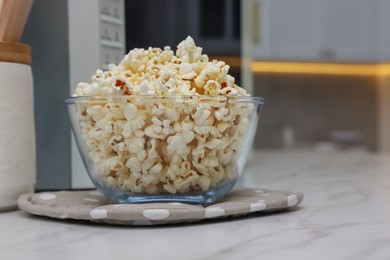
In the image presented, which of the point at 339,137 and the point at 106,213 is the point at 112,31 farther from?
the point at 339,137

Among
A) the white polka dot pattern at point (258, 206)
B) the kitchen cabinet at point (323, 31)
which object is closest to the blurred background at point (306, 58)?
the kitchen cabinet at point (323, 31)

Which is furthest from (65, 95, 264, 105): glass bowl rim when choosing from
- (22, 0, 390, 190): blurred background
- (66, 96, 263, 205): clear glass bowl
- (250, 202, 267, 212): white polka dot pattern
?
(22, 0, 390, 190): blurred background

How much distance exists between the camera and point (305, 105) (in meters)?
3.74

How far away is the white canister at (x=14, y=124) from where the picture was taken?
24.3 inches

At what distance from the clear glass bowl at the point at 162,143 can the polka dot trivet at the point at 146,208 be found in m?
0.03

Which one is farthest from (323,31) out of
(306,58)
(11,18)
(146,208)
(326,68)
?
(146,208)

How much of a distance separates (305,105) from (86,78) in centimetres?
312

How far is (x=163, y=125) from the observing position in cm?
52

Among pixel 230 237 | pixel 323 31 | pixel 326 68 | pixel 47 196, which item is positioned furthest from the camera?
pixel 326 68

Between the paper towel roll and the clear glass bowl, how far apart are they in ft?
0.30

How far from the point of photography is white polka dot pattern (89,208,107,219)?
20.0 inches

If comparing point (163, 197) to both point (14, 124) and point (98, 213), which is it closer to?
point (98, 213)

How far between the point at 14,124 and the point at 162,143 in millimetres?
197

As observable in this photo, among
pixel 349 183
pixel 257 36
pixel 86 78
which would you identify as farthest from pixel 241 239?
pixel 257 36
